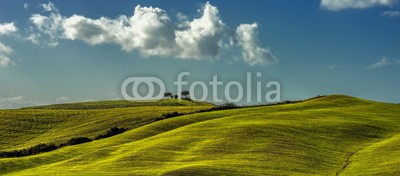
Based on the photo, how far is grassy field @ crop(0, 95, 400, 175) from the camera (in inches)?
1871

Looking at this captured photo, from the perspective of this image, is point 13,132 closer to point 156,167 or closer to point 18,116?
point 18,116

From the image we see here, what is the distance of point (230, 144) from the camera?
55875 millimetres

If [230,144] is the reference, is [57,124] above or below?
above

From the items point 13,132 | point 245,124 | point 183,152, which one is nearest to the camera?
point 183,152

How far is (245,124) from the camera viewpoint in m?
65.8

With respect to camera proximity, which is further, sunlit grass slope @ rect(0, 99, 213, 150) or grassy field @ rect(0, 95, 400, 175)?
sunlit grass slope @ rect(0, 99, 213, 150)

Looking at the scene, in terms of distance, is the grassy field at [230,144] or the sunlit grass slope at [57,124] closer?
the grassy field at [230,144]

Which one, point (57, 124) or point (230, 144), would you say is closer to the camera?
point (230, 144)

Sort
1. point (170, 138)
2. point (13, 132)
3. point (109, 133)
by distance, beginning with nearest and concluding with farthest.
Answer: point (170, 138)
point (109, 133)
point (13, 132)

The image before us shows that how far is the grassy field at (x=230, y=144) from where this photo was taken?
4753 cm

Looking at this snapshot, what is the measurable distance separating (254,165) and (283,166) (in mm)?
2199

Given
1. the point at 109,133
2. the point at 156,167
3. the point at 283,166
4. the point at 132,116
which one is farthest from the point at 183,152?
the point at 132,116

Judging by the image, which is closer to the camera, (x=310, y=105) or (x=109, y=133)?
(x=109, y=133)

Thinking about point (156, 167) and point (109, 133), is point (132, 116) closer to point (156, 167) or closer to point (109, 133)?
point (109, 133)
